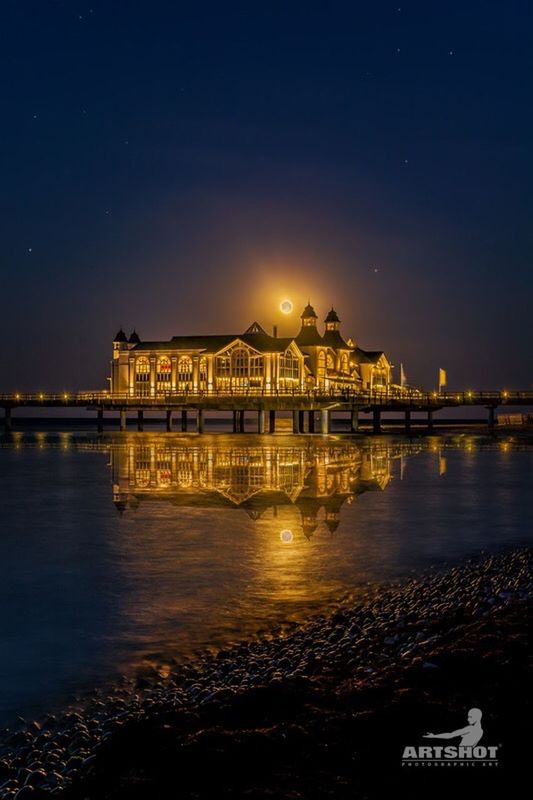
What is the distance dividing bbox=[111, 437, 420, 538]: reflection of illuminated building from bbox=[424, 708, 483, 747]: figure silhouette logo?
8718 millimetres

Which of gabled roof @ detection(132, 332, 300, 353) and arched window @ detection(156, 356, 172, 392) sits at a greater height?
gabled roof @ detection(132, 332, 300, 353)

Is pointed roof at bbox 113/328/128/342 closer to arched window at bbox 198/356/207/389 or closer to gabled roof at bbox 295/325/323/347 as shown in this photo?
arched window at bbox 198/356/207/389

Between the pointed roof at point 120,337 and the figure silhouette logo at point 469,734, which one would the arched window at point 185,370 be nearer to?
the pointed roof at point 120,337

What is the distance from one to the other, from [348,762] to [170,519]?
1187 cm

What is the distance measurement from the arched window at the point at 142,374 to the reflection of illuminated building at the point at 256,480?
126ft

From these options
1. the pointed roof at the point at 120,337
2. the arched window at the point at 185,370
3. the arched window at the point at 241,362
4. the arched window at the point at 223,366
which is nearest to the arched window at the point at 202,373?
the arched window at the point at 185,370

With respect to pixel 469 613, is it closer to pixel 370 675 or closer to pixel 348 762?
pixel 370 675

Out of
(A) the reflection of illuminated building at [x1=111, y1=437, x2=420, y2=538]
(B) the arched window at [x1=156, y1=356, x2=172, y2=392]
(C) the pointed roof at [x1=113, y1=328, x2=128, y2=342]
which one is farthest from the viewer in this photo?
(C) the pointed roof at [x1=113, y1=328, x2=128, y2=342]

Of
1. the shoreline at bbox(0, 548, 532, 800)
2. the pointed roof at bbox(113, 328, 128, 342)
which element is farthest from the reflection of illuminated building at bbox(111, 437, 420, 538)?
the pointed roof at bbox(113, 328, 128, 342)

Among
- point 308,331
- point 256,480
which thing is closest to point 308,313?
point 308,331

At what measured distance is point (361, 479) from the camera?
24969 millimetres

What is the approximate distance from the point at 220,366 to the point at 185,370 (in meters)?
4.48

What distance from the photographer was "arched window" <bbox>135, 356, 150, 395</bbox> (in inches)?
3034

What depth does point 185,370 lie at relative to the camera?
74750 millimetres
